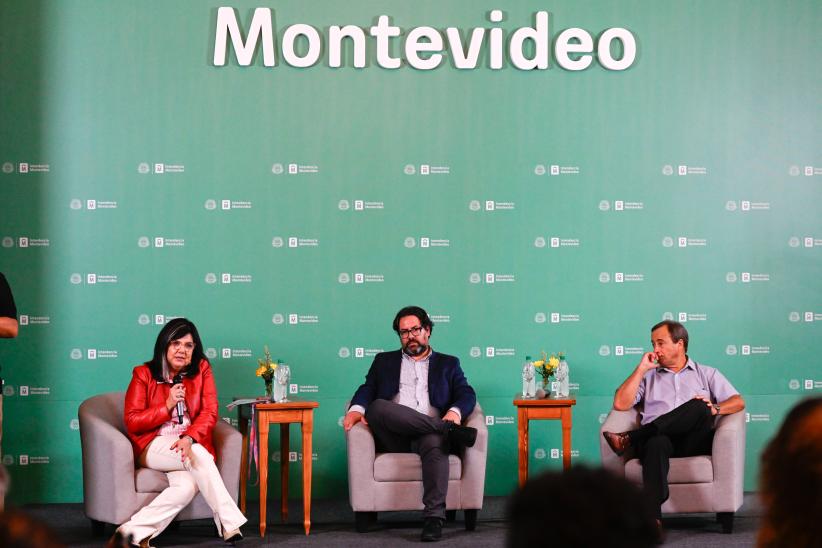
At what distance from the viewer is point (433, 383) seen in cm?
568

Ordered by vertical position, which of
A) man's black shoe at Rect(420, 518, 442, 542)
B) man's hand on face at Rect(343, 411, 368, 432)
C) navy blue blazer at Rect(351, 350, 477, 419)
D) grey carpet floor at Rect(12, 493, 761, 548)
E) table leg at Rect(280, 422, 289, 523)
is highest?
navy blue blazer at Rect(351, 350, 477, 419)

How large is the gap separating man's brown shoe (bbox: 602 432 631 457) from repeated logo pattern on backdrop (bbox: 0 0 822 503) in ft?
3.44

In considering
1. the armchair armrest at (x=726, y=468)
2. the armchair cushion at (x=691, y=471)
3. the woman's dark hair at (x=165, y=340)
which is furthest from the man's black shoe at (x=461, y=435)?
the woman's dark hair at (x=165, y=340)

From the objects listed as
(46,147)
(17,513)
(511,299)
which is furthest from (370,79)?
(17,513)

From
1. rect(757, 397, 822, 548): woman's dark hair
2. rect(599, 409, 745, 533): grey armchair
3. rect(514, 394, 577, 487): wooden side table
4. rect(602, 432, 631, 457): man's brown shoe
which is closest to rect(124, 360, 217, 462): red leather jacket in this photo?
rect(514, 394, 577, 487): wooden side table

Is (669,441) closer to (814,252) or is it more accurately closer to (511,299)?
(511,299)

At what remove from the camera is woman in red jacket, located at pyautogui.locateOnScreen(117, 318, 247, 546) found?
477 centimetres

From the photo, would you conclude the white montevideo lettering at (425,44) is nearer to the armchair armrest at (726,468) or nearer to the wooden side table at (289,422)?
the wooden side table at (289,422)

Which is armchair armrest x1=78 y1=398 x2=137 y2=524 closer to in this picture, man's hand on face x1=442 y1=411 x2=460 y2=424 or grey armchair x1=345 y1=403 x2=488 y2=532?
grey armchair x1=345 y1=403 x2=488 y2=532

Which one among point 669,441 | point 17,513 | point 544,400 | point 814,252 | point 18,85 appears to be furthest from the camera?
point 814,252

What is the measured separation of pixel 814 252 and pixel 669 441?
2101 millimetres

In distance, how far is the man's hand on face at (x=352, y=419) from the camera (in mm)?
5340

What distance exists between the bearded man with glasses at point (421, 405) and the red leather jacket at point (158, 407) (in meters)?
0.76

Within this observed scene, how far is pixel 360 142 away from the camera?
6285 mm
